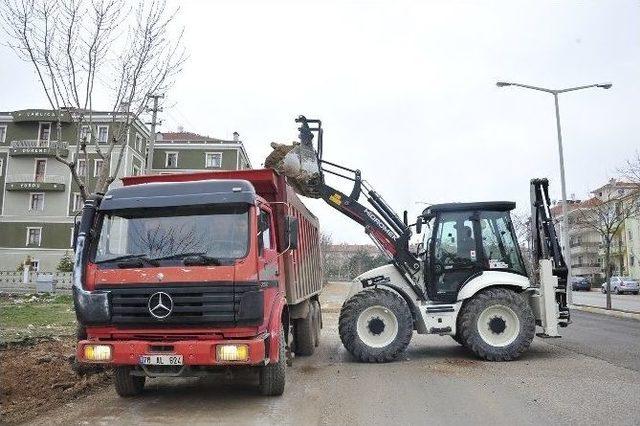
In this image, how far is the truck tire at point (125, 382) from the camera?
7.02m

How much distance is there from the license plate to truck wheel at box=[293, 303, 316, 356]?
15.0 ft

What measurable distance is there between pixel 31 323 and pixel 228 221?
36.8 ft

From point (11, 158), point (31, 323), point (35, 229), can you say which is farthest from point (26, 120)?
point (31, 323)

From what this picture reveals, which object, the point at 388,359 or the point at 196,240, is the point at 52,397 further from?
the point at 388,359

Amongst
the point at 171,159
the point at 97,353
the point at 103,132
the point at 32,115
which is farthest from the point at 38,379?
the point at 171,159

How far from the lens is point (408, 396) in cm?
718

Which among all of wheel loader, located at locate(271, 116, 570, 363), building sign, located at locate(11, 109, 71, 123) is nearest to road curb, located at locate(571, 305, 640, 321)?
wheel loader, located at locate(271, 116, 570, 363)

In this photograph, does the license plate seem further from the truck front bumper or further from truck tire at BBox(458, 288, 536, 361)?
truck tire at BBox(458, 288, 536, 361)

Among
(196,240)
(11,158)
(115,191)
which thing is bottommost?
(196,240)

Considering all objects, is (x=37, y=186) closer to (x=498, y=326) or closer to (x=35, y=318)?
(x=35, y=318)

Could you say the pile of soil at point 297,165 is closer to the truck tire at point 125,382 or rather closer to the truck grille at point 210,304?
the truck grille at point 210,304

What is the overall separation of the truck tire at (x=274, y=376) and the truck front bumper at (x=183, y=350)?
0.66 meters

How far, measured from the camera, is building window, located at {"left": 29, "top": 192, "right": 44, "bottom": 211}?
5044 cm

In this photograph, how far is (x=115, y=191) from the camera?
265 inches
